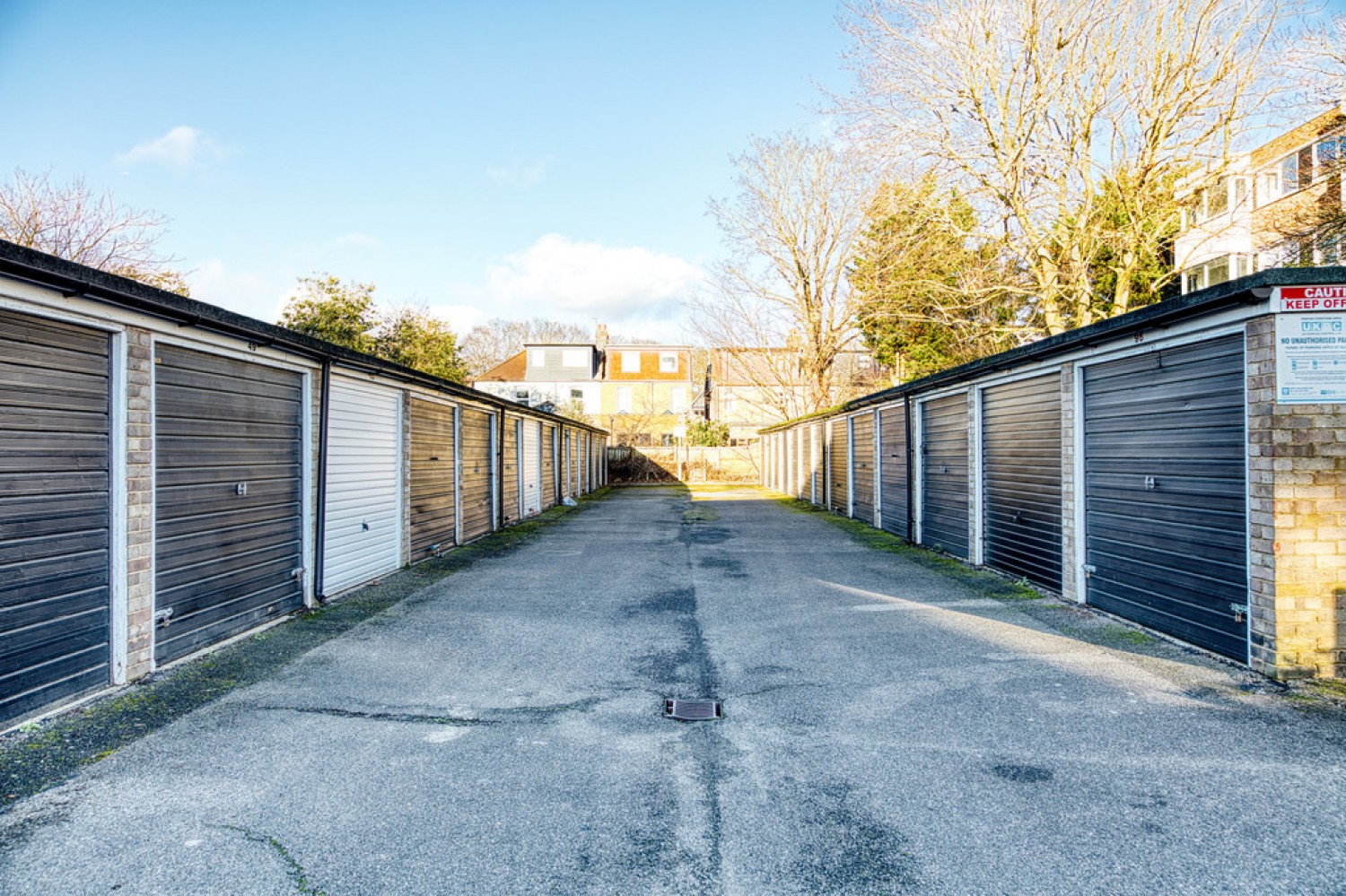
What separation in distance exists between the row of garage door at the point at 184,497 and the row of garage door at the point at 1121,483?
798 centimetres

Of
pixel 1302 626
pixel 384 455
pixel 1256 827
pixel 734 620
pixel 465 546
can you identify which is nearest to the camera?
pixel 1256 827

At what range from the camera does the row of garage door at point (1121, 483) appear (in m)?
5.44

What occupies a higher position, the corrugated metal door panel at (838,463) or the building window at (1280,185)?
the building window at (1280,185)

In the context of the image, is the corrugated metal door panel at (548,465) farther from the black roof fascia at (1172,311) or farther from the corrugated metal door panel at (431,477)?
the black roof fascia at (1172,311)

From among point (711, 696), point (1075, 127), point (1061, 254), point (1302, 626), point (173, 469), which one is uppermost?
point (1075, 127)

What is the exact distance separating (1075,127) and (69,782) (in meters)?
17.9

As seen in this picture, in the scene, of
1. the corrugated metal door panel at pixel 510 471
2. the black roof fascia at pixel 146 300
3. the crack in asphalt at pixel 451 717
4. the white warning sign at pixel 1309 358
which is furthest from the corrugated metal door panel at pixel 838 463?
the crack in asphalt at pixel 451 717

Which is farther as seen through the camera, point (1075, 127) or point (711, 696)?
point (1075, 127)

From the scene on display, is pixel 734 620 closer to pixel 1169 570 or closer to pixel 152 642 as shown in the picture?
pixel 1169 570

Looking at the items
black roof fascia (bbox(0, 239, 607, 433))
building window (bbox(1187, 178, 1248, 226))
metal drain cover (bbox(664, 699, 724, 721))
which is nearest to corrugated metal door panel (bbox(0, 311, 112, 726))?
black roof fascia (bbox(0, 239, 607, 433))

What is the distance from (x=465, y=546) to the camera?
502 inches

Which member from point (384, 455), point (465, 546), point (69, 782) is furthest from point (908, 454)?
point (69, 782)

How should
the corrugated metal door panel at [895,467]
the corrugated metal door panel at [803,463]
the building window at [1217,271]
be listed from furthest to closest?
the corrugated metal door panel at [803,463]
the building window at [1217,271]
the corrugated metal door panel at [895,467]

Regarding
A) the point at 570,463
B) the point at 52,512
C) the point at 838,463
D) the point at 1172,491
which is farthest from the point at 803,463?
the point at 52,512
